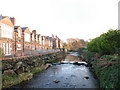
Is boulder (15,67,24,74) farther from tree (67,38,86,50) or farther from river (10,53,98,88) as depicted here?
tree (67,38,86,50)

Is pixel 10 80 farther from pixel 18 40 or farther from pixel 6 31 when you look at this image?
pixel 18 40

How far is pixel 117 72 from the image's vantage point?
18.3 feet

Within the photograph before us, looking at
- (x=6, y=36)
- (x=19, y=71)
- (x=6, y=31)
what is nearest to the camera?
(x=19, y=71)

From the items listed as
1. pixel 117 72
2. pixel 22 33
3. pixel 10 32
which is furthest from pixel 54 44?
pixel 117 72

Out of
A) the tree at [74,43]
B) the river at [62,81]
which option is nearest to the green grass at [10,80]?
the river at [62,81]

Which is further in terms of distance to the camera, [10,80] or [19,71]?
[19,71]

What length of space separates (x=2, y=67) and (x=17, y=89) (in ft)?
11.4

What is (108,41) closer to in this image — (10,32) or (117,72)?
(117,72)

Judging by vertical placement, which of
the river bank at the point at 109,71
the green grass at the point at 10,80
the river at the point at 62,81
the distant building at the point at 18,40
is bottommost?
the river at the point at 62,81

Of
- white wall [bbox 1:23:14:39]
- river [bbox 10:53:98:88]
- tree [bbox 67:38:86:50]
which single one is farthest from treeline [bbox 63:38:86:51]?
river [bbox 10:53:98:88]

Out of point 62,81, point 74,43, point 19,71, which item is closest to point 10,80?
point 19,71

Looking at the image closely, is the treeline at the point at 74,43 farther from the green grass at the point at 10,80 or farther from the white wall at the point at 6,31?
the green grass at the point at 10,80

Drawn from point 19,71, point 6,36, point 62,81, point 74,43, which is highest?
point 74,43

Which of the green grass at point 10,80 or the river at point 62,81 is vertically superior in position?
the green grass at point 10,80
